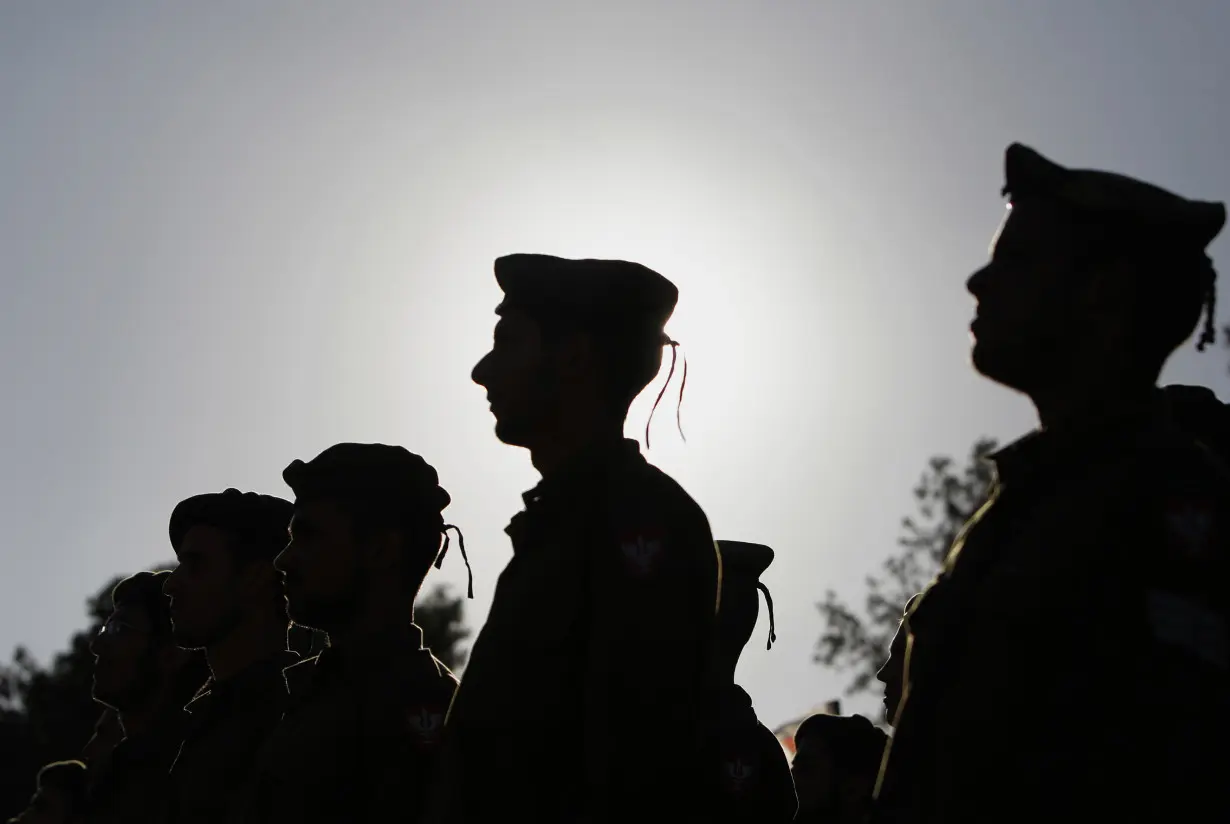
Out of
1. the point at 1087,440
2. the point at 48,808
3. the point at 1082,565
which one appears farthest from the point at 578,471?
the point at 48,808

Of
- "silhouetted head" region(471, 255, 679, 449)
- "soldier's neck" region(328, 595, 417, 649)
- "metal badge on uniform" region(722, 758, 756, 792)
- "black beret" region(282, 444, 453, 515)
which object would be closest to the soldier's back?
"silhouetted head" region(471, 255, 679, 449)

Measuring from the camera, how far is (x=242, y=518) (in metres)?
7.79

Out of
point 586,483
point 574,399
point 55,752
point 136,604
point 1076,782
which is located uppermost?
point 55,752

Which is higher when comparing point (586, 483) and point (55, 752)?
point (55, 752)

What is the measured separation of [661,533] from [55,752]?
1378 inches

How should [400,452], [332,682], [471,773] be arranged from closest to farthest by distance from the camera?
[471,773] < [332,682] < [400,452]

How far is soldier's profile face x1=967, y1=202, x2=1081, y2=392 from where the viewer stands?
3748 mm

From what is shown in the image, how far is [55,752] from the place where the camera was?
35.7 metres

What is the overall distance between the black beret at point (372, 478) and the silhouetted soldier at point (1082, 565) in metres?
3.23

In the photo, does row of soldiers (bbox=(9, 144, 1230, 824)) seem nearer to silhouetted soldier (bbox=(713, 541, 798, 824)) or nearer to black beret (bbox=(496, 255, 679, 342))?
black beret (bbox=(496, 255, 679, 342))

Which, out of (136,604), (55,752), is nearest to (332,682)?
(136,604)

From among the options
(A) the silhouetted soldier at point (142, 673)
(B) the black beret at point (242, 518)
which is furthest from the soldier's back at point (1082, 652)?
(A) the silhouetted soldier at point (142, 673)

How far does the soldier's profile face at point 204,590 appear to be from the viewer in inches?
293

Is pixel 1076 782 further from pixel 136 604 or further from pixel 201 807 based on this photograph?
pixel 136 604
